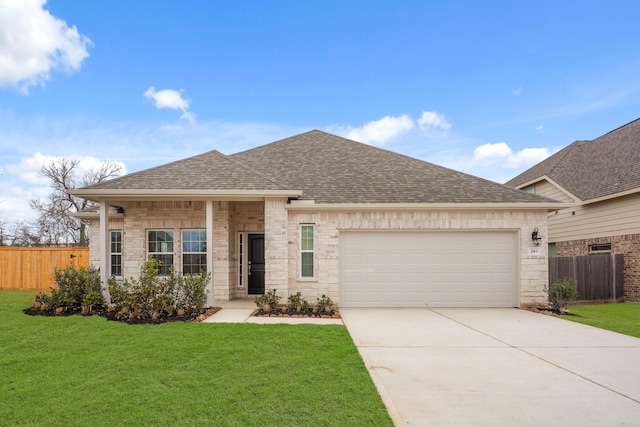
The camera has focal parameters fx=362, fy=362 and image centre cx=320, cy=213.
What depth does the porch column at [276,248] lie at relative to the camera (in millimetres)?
9586

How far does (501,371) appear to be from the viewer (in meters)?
4.89

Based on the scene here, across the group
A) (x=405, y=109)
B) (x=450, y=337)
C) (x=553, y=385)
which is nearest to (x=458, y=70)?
Answer: (x=405, y=109)

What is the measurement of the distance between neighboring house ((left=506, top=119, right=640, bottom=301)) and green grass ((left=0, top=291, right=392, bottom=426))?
945 centimetres

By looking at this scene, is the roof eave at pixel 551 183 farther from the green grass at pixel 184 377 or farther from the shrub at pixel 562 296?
the green grass at pixel 184 377

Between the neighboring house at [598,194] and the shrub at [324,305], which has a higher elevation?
the neighboring house at [598,194]

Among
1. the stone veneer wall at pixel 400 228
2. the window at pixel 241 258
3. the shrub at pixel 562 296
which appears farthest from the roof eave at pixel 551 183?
the window at pixel 241 258

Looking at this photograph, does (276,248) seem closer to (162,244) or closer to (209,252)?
(209,252)

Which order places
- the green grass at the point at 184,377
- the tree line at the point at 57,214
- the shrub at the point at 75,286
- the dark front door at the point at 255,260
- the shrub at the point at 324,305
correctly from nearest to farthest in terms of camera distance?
the green grass at the point at 184,377, the shrub at the point at 75,286, the shrub at the point at 324,305, the dark front door at the point at 255,260, the tree line at the point at 57,214

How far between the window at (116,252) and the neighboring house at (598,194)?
13509 millimetres

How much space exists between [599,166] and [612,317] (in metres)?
8.74

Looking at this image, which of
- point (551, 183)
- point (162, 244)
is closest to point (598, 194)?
point (551, 183)

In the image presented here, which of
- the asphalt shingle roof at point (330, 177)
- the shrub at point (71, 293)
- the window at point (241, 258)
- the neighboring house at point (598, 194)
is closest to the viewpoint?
the shrub at point (71, 293)

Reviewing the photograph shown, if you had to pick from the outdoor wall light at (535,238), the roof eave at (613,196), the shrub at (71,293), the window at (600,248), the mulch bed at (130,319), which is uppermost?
the roof eave at (613,196)

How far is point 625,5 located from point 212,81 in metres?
14.8
